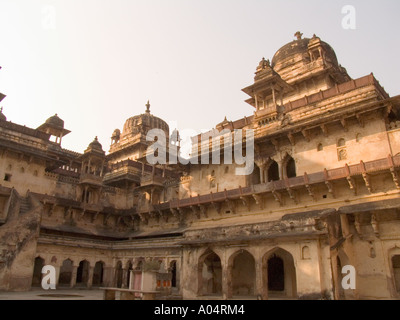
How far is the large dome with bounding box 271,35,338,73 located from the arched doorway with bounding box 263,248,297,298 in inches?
721

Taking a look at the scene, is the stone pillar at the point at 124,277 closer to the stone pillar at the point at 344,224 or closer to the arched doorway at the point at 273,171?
the arched doorway at the point at 273,171

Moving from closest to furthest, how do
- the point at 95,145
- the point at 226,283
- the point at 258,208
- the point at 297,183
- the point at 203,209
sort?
the point at 226,283, the point at 297,183, the point at 258,208, the point at 203,209, the point at 95,145

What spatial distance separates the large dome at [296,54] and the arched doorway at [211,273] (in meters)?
19.8

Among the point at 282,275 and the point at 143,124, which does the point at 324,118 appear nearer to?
the point at 282,275

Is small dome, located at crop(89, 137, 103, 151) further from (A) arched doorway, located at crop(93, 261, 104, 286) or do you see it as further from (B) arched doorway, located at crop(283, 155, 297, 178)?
(B) arched doorway, located at crop(283, 155, 297, 178)

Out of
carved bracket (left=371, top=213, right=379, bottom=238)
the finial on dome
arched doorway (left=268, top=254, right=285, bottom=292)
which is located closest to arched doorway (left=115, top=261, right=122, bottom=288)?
arched doorway (left=268, top=254, right=285, bottom=292)

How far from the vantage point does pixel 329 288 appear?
44.8 ft

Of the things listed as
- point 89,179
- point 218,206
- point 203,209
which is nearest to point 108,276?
point 89,179

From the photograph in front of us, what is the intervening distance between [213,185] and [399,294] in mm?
13647

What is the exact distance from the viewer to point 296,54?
1248 inches

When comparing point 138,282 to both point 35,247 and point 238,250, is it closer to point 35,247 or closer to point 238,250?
point 238,250

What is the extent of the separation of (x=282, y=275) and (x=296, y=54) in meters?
20.4

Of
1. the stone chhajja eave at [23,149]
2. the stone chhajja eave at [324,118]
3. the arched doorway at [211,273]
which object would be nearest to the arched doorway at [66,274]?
the stone chhajja eave at [23,149]
